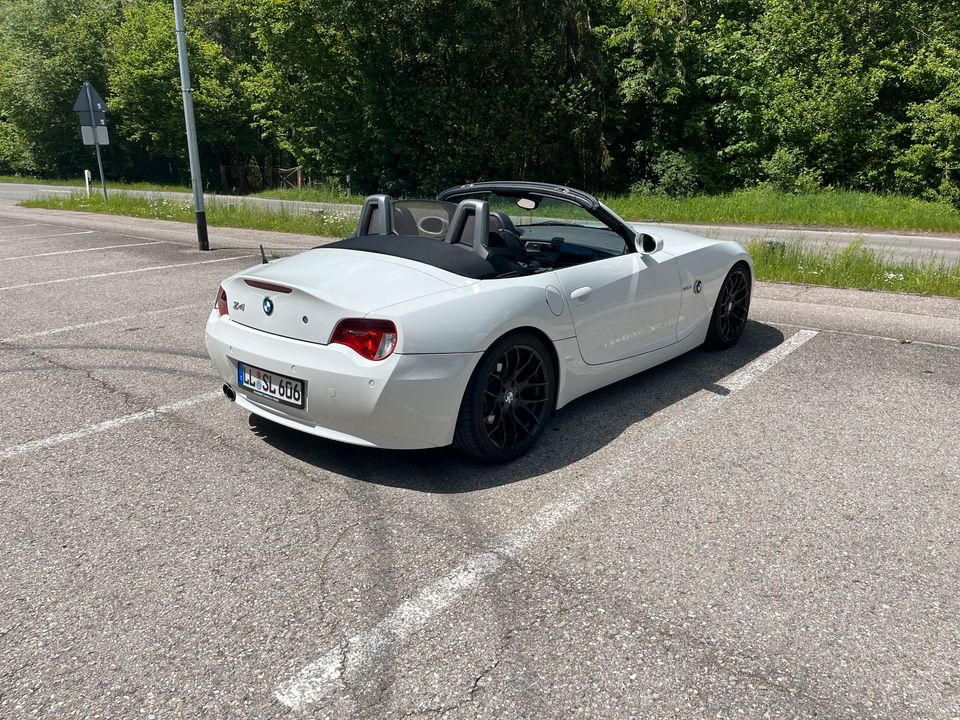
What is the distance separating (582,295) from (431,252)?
0.90m

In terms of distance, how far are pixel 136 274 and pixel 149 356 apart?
4.72 m

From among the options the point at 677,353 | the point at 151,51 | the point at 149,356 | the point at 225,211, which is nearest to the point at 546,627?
the point at 677,353

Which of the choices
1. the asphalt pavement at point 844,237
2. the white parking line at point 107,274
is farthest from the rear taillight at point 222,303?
the asphalt pavement at point 844,237

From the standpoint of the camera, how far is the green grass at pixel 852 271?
30.8 feet

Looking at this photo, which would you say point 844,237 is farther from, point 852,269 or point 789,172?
point 852,269

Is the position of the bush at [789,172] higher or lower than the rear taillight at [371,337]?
higher

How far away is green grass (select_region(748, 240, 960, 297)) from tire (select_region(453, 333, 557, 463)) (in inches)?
262

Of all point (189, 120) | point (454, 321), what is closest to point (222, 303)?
point (454, 321)

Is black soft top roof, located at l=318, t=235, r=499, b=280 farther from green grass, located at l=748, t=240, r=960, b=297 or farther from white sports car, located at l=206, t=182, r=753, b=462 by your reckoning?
green grass, located at l=748, t=240, r=960, b=297

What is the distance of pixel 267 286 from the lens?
4.23 m

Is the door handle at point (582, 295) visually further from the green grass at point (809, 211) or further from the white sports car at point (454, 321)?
the green grass at point (809, 211)

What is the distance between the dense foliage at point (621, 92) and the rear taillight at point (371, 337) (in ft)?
68.3

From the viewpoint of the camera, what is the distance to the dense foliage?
21891mm

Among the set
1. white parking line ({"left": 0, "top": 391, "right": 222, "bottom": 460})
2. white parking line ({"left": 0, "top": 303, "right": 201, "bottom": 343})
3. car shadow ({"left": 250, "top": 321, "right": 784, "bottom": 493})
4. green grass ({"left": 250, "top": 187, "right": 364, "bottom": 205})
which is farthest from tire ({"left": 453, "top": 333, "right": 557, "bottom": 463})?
green grass ({"left": 250, "top": 187, "right": 364, "bottom": 205})
